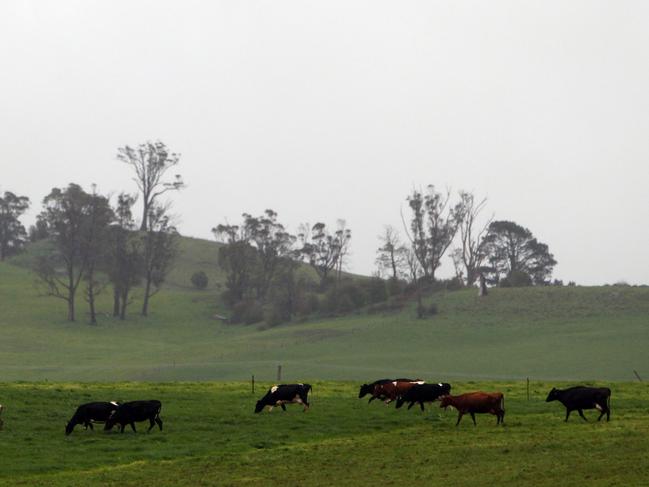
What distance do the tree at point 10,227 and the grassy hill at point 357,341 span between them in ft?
114

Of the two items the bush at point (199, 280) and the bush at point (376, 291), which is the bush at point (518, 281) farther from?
the bush at point (199, 280)

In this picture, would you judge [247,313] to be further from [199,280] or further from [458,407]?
[458,407]

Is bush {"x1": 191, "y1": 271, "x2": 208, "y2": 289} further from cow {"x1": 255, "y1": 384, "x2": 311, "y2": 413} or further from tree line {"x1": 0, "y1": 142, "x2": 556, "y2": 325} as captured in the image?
cow {"x1": 255, "y1": 384, "x2": 311, "y2": 413}

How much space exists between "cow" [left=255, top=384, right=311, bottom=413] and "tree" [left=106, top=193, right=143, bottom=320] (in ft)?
268

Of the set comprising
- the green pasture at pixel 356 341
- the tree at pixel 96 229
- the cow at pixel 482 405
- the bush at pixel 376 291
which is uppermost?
the tree at pixel 96 229

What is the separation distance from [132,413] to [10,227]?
138363 millimetres

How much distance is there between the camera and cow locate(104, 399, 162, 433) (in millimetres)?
28625

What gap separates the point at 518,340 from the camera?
83500 millimetres

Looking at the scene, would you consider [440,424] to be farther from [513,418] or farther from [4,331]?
[4,331]

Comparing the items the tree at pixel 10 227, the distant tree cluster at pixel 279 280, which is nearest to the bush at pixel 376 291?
the distant tree cluster at pixel 279 280

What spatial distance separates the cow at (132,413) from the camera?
28.6 metres

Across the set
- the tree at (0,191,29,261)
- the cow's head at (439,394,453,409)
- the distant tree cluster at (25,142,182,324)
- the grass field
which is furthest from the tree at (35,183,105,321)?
the cow's head at (439,394,453,409)

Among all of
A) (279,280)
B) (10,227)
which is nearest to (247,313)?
(279,280)

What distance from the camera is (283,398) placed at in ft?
107
